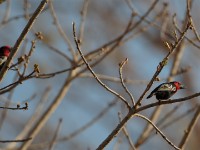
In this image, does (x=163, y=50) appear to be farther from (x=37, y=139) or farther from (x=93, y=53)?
(x=93, y=53)

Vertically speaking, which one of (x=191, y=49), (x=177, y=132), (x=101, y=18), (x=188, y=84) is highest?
(x=101, y=18)

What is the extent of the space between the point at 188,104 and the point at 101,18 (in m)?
2.20

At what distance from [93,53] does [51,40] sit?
13.8 ft

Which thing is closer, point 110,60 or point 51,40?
point 51,40

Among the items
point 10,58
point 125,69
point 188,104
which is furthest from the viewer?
point 125,69

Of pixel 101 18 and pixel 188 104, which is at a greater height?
pixel 101 18

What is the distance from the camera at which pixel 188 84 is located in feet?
28.2

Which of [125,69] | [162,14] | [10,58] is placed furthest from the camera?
[125,69]

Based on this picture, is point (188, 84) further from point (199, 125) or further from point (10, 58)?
point (10, 58)

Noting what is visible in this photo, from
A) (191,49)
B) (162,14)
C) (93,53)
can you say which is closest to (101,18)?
(191,49)

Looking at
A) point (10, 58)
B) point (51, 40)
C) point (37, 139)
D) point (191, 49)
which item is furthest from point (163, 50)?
point (10, 58)

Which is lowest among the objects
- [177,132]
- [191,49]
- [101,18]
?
[177,132]

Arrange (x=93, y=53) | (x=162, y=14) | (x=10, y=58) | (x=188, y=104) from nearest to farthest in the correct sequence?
(x=10, y=58)
(x=93, y=53)
(x=162, y=14)
(x=188, y=104)

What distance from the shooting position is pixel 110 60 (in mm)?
9391
